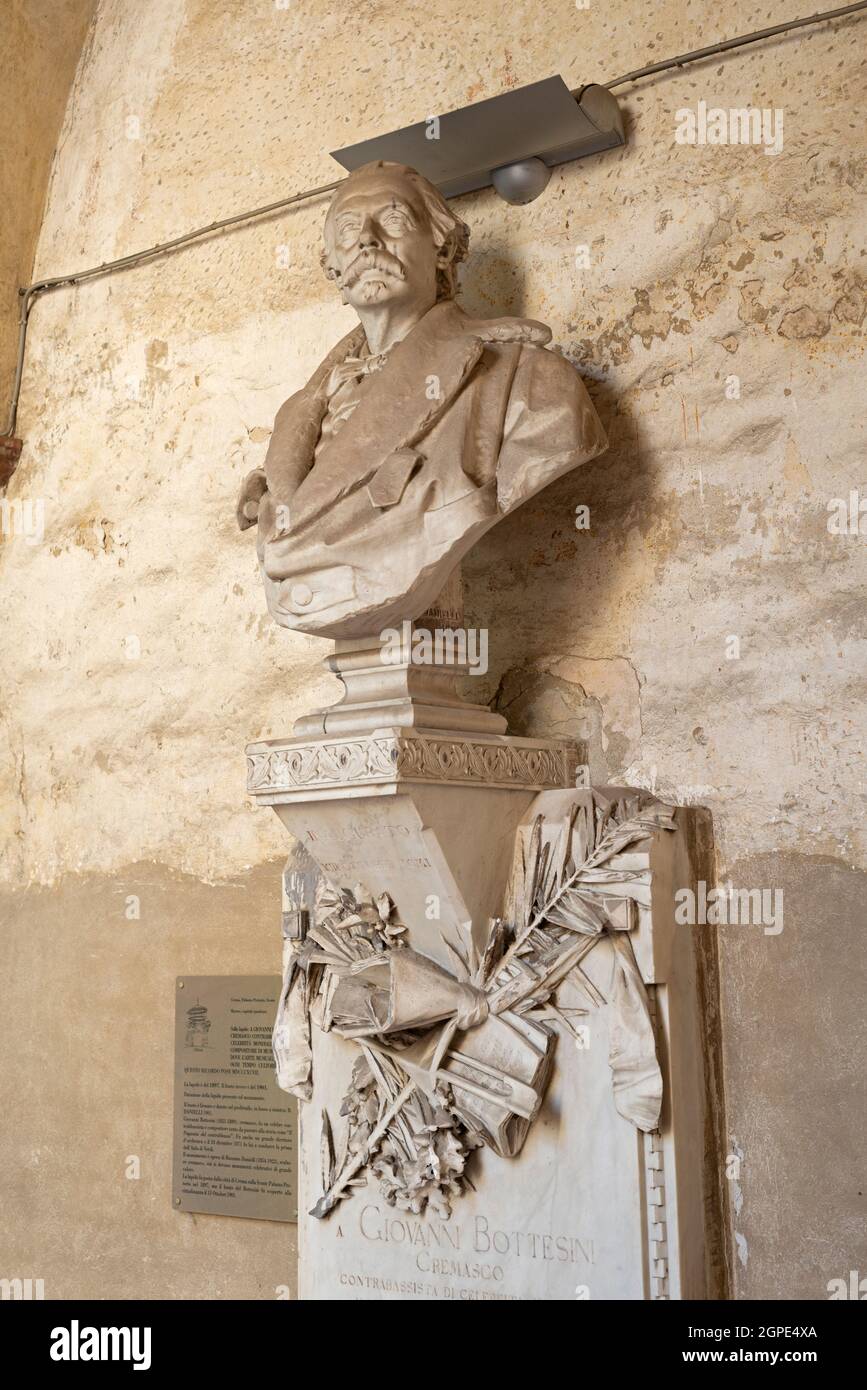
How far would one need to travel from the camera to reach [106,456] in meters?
3.78

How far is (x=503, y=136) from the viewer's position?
2887 millimetres

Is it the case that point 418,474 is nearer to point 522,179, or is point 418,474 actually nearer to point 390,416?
point 390,416

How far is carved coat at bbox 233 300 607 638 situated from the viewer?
2.42m

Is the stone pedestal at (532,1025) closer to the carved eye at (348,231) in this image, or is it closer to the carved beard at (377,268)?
the carved beard at (377,268)

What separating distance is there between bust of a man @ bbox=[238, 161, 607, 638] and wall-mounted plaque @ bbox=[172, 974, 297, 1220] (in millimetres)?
1135

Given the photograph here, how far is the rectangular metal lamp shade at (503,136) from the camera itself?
2.76 meters

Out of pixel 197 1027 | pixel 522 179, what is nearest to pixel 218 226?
pixel 522 179

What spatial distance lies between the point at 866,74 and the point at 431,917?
5.96 feet

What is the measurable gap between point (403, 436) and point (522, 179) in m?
0.84

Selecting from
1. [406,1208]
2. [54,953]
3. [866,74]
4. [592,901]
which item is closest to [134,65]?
[866,74]

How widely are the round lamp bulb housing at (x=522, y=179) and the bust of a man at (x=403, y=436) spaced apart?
1.06ft

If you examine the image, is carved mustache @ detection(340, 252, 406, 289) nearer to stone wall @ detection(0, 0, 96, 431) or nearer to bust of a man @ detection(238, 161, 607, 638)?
bust of a man @ detection(238, 161, 607, 638)

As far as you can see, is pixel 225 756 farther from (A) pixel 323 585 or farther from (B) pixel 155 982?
(A) pixel 323 585

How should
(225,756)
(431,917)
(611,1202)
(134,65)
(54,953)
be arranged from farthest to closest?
(134,65)
(54,953)
(225,756)
(431,917)
(611,1202)
